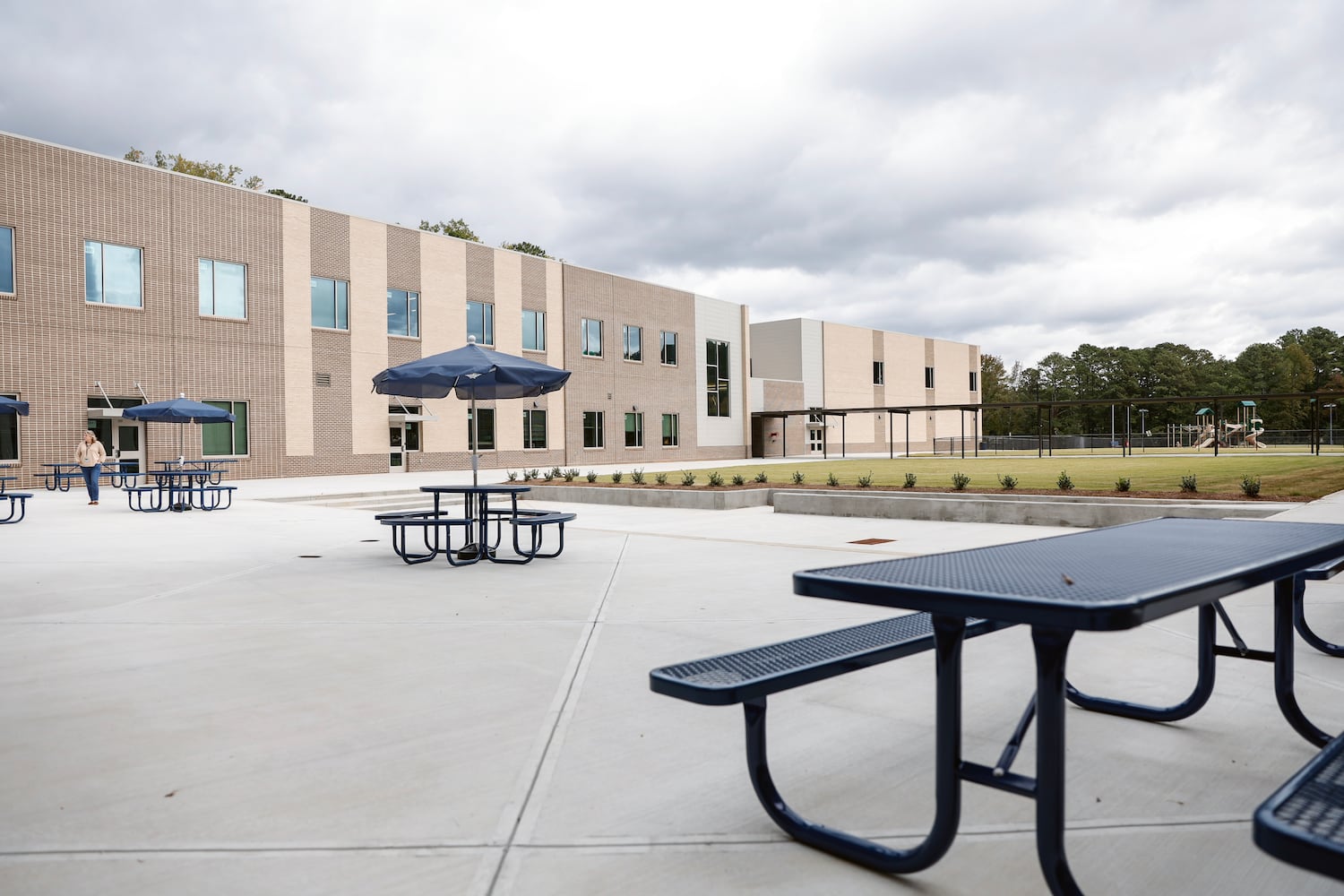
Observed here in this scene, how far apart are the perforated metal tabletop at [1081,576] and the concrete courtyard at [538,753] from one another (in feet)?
2.93

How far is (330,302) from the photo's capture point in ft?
108

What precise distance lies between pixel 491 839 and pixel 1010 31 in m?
15.8

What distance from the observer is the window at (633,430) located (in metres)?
46.2

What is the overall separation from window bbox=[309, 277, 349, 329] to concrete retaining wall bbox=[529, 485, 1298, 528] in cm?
1803

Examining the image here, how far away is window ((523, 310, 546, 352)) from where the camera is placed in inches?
1602

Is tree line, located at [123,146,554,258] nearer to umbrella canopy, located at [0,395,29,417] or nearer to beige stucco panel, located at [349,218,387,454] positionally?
beige stucco panel, located at [349,218,387,454]

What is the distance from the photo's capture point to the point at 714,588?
305 inches

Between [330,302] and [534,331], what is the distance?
10449 millimetres

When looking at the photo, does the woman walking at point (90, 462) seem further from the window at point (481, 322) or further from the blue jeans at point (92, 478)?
the window at point (481, 322)

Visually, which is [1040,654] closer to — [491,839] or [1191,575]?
[1191,575]

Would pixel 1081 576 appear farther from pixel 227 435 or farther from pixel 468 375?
pixel 227 435

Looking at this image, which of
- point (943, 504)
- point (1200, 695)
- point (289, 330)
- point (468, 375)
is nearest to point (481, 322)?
point (289, 330)

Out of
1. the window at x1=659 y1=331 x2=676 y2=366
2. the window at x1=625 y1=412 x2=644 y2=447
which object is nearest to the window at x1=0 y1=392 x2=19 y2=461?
the window at x1=625 y1=412 x2=644 y2=447

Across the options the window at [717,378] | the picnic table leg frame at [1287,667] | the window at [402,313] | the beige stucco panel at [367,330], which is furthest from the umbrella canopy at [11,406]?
the window at [717,378]
